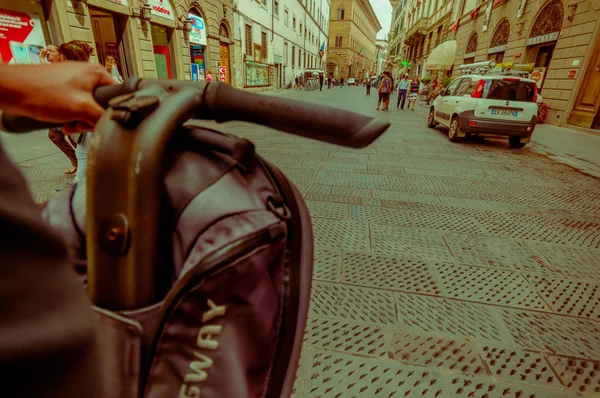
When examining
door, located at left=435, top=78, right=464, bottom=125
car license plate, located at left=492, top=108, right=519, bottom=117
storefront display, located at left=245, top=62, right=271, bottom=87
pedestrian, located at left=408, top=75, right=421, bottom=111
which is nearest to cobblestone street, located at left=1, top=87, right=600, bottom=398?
car license plate, located at left=492, top=108, right=519, bottom=117

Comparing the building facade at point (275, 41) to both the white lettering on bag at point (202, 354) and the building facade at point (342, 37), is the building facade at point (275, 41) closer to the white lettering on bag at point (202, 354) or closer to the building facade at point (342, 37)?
the building facade at point (342, 37)

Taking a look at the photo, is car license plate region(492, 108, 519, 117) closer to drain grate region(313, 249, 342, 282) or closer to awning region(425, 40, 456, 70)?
drain grate region(313, 249, 342, 282)

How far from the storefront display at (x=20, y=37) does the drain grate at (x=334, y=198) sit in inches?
331

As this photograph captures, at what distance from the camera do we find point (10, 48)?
7453 millimetres

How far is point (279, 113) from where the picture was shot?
675mm

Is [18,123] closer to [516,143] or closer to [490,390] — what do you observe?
[490,390]

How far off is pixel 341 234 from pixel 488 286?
1303mm

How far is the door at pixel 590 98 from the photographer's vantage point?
9875 millimetres

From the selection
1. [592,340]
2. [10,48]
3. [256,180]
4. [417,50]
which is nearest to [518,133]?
[592,340]

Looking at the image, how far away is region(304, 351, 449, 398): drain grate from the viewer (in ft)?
5.13

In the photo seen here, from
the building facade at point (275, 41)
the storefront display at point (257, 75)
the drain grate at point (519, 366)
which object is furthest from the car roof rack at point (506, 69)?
the building facade at point (275, 41)

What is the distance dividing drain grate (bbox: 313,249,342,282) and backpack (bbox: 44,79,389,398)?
172cm

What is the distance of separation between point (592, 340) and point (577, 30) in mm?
13105

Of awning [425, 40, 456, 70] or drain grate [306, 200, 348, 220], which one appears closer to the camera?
drain grate [306, 200, 348, 220]
